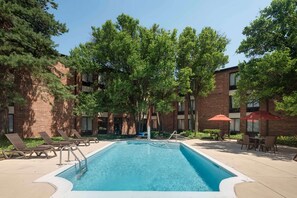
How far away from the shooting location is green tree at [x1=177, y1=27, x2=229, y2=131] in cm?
2883

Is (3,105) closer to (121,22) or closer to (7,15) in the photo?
(7,15)

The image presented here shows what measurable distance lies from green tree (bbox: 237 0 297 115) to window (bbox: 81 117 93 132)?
1851 cm

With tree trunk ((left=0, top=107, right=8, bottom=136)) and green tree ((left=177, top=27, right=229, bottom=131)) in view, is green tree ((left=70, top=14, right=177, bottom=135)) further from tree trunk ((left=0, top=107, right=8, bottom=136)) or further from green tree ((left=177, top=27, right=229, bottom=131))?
tree trunk ((left=0, top=107, right=8, bottom=136))

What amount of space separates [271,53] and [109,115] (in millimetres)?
22421

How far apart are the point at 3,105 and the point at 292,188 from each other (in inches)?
678

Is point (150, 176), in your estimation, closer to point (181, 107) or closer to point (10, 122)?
point (10, 122)

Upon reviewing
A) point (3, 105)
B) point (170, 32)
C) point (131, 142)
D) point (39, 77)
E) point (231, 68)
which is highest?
point (170, 32)

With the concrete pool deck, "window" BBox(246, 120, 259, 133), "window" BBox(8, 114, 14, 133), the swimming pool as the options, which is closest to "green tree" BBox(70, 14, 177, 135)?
"window" BBox(8, 114, 14, 133)

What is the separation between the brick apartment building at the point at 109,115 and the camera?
23797 mm

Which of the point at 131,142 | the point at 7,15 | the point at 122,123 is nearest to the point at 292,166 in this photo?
the point at 131,142

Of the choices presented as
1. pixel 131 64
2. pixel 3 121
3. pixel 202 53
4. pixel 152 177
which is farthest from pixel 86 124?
pixel 152 177

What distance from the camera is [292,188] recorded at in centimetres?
725

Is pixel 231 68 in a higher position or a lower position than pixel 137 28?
lower

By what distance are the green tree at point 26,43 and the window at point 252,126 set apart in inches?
781
